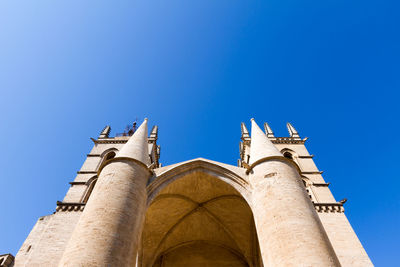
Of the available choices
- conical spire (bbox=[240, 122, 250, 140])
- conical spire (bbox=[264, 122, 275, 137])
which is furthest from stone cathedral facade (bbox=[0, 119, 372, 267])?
conical spire (bbox=[240, 122, 250, 140])

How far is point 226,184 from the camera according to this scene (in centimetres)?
951

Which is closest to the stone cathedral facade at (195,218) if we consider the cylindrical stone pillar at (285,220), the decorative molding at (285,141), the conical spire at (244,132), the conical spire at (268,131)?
the cylindrical stone pillar at (285,220)

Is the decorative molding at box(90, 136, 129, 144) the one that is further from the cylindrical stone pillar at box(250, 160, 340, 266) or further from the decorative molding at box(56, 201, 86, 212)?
the cylindrical stone pillar at box(250, 160, 340, 266)

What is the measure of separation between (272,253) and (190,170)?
13.7ft

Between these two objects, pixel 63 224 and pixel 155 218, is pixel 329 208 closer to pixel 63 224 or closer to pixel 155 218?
pixel 155 218

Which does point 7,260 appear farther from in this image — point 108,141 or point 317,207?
A: point 317,207

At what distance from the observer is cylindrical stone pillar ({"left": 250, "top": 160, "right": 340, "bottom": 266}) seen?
6031mm

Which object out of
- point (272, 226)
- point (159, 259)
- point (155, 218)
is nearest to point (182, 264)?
point (159, 259)

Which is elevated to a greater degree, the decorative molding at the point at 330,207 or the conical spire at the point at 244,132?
the conical spire at the point at 244,132

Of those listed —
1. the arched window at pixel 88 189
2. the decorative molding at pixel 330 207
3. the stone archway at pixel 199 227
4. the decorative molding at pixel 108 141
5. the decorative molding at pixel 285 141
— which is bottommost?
the stone archway at pixel 199 227

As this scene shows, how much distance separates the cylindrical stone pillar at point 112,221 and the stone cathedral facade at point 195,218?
0.08ft

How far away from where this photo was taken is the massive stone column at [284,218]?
604 cm

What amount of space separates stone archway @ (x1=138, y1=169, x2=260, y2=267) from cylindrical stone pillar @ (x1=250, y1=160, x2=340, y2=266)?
215cm

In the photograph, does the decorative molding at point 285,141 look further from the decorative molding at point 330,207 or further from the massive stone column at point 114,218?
the massive stone column at point 114,218
